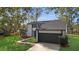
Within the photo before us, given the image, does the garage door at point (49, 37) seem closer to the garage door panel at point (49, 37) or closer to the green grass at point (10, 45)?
the garage door panel at point (49, 37)

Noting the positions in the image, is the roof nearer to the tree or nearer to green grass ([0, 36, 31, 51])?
the tree

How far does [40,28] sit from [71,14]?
0.65m

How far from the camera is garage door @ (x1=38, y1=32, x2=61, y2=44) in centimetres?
377

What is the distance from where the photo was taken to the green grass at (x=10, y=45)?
3770 millimetres

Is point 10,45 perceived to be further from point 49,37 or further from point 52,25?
point 52,25

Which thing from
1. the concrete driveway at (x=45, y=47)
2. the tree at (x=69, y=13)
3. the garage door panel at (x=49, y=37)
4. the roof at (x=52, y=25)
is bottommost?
the concrete driveway at (x=45, y=47)

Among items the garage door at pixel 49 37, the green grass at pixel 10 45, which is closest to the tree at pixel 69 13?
the garage door at pixel 49 37

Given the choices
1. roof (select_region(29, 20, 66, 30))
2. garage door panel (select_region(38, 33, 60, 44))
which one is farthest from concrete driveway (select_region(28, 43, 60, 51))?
roof (select_region(29, 20, 66, 30))

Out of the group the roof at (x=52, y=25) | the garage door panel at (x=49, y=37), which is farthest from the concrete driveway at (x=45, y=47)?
the roof at (x=52, y=25)

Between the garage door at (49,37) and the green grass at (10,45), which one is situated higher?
the garage door at (49,37)

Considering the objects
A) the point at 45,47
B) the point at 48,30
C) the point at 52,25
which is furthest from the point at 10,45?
the point at 52,25

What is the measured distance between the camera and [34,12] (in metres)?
3.77
